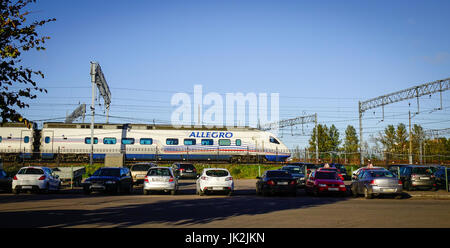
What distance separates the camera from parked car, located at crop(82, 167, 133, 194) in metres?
20.9

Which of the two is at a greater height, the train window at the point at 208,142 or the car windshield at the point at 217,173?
the train window at the point at 208,142

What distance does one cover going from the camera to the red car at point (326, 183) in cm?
2073

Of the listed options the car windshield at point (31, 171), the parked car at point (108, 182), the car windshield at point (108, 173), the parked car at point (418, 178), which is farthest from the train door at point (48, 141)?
the parked car at point (418, 178)

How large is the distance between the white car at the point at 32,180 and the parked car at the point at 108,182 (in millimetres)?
2186

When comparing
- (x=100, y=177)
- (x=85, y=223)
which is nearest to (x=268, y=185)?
(x=100, y=177)

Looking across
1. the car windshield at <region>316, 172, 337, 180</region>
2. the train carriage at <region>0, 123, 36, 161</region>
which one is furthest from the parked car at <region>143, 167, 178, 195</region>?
the train carriage at <region>0, 123, 36, 161</region>

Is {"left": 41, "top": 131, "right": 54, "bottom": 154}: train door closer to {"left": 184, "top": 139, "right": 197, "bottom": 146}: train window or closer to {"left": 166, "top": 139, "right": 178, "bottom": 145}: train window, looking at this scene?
{"left": 166, "top": 139, "right": 178, "bottom": 145}: train window

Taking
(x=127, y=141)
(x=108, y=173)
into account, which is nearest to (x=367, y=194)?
(x=108, y=173)

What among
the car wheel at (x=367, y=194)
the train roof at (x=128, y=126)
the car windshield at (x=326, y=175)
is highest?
the train roof at (x=128, y=126)

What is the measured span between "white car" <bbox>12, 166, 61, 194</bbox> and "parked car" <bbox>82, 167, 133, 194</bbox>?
2.19 meters

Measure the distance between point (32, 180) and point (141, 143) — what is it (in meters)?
24.1

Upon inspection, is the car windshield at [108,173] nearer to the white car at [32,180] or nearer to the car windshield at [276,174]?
the white car at [32,180]

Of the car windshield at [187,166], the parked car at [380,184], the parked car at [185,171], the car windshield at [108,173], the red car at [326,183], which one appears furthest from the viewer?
the car windshield at [187,166]
